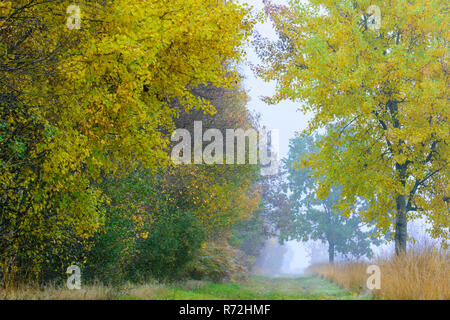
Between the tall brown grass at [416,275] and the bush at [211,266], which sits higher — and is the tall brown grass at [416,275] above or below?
above

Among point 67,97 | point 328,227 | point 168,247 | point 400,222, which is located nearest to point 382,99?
point 400,222

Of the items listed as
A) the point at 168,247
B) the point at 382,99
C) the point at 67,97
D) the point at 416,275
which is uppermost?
the point at 382,99

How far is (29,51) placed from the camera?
7.17 m

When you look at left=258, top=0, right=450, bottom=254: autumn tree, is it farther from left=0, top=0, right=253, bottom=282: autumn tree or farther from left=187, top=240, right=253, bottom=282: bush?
left=187, top=240, right=253, bottom=282: bush

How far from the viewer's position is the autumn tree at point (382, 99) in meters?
12.5

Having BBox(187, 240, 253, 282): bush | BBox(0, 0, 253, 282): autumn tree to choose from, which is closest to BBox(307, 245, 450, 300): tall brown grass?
BBox(0, 0, 253, 282): autumn tree

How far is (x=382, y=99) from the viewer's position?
1366 cm

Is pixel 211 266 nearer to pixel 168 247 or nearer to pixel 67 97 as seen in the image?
pixel 168 247

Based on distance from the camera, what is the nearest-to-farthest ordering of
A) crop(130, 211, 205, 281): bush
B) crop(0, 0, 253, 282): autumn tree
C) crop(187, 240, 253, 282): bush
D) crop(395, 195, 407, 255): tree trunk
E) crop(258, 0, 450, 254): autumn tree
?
crop(0, 0, 253, 282): autumn tree, crop(258, 0, 450, 254): autumn tree, crop(130, 211, 205, 281): bush, crop(395, 195, 407, 255): tree trunk, crop(187, 240, 253, 282): bush

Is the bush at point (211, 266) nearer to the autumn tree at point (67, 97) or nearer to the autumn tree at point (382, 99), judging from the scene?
the autumn tree at point (382, 99)

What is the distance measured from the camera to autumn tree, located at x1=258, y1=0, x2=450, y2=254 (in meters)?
12.5

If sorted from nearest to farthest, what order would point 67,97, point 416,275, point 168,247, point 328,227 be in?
point 67,97 → point 416,275 → point 168,247 → point 328,227

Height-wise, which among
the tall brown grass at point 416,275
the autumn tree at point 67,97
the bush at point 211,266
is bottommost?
the bush at point 211,266

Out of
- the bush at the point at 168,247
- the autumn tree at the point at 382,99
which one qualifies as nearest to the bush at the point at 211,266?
the bush at the point at 168,247
